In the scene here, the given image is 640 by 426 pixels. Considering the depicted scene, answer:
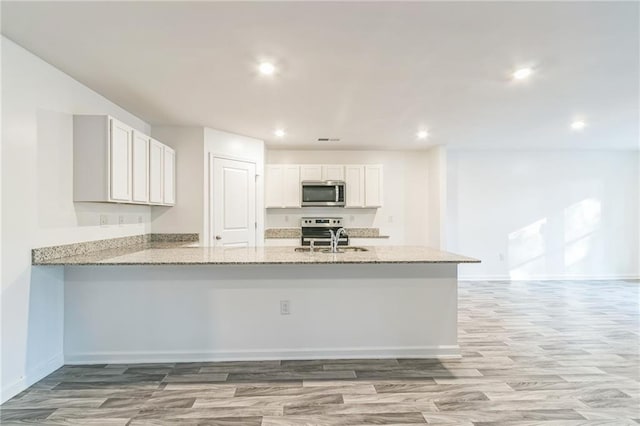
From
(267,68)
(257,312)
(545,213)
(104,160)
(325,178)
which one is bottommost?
(257,312)

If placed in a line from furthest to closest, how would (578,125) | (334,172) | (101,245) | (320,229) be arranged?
(320,229) → (334,172) → (578,125) → (101,245)

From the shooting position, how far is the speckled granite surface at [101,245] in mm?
2578

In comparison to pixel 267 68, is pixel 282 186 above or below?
below

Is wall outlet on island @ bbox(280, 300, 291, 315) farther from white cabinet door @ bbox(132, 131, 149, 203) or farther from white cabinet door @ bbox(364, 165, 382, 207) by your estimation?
white cabinet door @ bbox(364, 165, 382, 207)

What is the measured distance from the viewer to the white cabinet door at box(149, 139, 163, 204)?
3746 millimetres

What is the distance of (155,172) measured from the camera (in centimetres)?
385

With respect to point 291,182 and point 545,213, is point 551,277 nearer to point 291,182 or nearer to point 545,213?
point 545,213

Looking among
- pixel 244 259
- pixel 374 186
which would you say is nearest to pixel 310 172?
pixel 374 186

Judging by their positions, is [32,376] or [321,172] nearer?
[32,376]

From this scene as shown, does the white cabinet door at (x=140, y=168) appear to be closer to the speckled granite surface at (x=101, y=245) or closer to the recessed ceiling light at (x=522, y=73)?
the speckled granite surface at (x=101, y=245)

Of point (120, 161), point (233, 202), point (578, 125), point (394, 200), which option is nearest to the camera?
point (120, 161)

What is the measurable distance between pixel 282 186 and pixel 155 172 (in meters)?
2.33

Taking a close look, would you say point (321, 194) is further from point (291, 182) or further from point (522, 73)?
point (522, 73)

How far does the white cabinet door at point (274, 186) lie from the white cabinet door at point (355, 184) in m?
1.09
